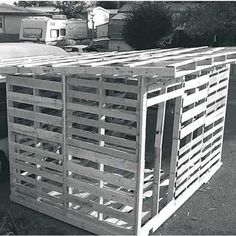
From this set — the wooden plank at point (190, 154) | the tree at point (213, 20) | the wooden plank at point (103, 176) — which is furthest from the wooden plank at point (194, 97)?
the tree at point (213, 20)

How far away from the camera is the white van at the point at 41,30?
25.5 meters

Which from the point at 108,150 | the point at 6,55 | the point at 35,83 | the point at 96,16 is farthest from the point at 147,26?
the point at 108,150

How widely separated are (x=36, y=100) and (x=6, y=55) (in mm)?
2381

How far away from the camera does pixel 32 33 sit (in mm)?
25969

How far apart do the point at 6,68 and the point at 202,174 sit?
13.2 feet

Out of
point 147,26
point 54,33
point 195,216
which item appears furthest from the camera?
point 54,33

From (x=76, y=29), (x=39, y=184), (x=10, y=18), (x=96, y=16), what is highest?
(x=96, y=16)

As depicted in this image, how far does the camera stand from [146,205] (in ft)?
19.1

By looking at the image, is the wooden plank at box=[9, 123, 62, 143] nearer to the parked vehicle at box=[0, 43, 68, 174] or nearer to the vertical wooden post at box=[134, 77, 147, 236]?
the parked vehicle at box=[0, 43, 68, 174]

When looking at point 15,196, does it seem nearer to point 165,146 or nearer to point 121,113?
point 121,113

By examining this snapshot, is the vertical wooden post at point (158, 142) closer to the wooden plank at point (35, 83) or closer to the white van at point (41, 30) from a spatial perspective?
the wooden plank at point (35, 83)

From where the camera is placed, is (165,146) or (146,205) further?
(165,146)

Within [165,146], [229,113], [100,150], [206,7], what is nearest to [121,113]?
[100,150]

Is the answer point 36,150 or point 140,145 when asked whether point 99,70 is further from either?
point 36,150
